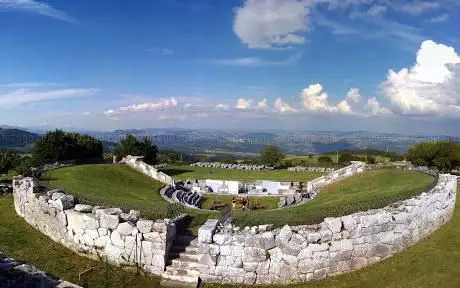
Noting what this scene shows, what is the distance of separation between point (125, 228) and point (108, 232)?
1.06m

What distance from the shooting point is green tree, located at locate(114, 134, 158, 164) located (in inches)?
2126

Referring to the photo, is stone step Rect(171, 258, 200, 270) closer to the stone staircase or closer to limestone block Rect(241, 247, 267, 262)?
the stone staircase

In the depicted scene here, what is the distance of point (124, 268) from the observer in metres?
15.9

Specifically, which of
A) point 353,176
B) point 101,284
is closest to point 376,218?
point 101,284

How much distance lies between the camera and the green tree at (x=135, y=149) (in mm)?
54000

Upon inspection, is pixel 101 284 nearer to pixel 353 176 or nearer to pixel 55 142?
pixel 353 176

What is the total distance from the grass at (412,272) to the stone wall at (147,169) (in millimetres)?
25376

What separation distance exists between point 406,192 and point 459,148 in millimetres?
34892

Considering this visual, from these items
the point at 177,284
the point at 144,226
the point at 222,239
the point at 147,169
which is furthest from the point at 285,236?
the point at 147,169

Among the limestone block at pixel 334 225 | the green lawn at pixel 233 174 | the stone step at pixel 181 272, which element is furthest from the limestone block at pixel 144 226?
the green lawn at pixel 233 174

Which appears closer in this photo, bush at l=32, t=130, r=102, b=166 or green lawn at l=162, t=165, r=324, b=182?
green lawn at l=162, t=165, r=324, b=182

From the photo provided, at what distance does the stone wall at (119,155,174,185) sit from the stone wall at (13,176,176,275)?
63.9 feet

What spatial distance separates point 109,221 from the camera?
16375 millimetres

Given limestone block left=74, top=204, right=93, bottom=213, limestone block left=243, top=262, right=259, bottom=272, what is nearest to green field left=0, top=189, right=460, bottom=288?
limestone block left=243, top=262, right=259, bottom=272
